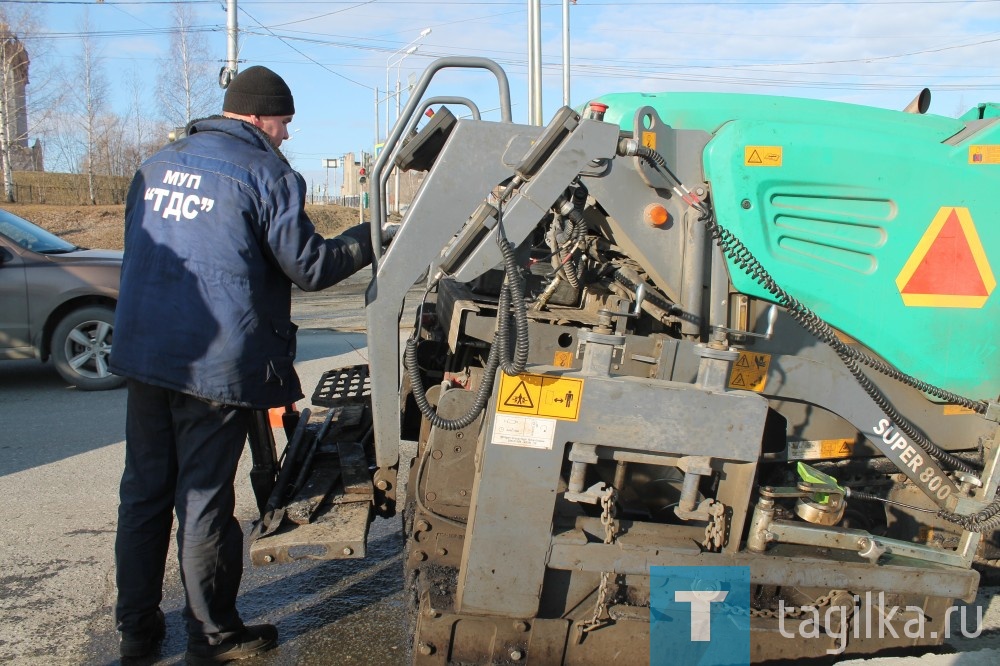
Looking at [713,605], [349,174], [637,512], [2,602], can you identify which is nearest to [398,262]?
[637,512]

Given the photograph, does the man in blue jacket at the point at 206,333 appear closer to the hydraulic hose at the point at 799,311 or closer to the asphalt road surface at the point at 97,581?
the asphalt road surface at the point at 97,581

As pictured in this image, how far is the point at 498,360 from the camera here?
100 inches

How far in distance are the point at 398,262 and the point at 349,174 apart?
44.3 meters

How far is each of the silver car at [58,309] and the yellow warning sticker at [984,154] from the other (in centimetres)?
683

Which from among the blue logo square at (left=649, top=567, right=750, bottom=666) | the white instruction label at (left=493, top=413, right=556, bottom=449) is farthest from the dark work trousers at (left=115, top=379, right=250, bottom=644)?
the blue logo square at (left=649, top=567, right=750, bottom=666)

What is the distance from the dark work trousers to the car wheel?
179 inches

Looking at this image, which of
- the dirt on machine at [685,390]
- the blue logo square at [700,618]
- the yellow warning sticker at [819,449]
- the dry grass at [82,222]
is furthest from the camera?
the dry grass at [82,222]

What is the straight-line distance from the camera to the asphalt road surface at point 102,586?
10.5ft

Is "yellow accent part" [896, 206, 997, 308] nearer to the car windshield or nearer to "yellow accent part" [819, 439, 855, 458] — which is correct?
"yellow accent part" [819, 439, 855, 458]

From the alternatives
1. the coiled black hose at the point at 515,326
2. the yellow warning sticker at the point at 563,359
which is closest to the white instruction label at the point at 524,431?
the coiled black hose at the point at 515,326

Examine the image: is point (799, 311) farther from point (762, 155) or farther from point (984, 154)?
point (984, 154)

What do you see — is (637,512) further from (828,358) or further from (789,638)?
(828,358)

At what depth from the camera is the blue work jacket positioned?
287 cm

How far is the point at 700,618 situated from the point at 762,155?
1.76 metres
